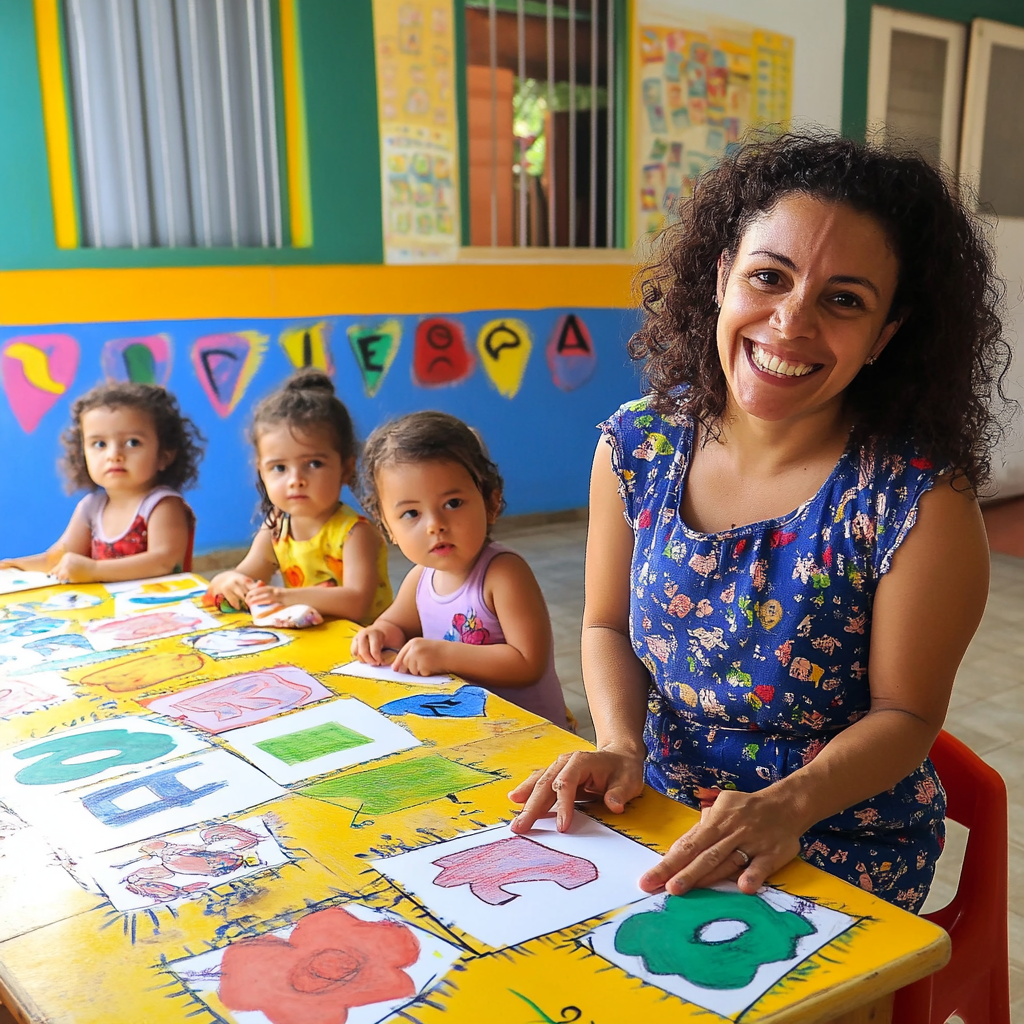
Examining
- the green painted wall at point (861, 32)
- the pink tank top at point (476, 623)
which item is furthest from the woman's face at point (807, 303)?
the green painted wall at point (861, 32)

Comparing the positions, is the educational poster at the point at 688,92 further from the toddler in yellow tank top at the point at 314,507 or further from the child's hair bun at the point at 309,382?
the toddler in yellow tank top at the point at 314,507

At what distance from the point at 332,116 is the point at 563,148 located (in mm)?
1265

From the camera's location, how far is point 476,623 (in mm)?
1732

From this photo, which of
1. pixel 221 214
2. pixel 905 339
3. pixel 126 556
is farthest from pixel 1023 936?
pixel 221 214

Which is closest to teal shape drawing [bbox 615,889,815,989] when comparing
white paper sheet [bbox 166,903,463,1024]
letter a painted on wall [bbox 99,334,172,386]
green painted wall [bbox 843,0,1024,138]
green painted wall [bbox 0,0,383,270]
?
white paper sheet [bbox 166,903,463,1024]

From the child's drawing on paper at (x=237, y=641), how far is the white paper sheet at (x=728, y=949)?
2.88 ft

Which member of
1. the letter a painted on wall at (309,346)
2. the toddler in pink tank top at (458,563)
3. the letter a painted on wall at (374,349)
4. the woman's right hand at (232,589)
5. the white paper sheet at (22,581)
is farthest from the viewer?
the letter a painted on wall at (374,349)

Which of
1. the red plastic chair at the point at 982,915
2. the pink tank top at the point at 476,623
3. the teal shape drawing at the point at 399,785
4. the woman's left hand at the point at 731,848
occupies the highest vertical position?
the woman's left hand at the point at 731,848

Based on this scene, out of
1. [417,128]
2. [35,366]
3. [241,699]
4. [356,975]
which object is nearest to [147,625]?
[241,699]

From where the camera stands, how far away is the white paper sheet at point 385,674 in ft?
4.71

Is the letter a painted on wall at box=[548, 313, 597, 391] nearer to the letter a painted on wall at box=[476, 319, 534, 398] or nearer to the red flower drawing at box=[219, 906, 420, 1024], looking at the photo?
the letter a painted on wall at box=[476, 319, 534, 398]

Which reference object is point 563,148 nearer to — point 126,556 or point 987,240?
point 126,556

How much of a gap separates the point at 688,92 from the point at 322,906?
5069 mm

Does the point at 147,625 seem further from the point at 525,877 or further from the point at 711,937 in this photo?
the point at 711,937
